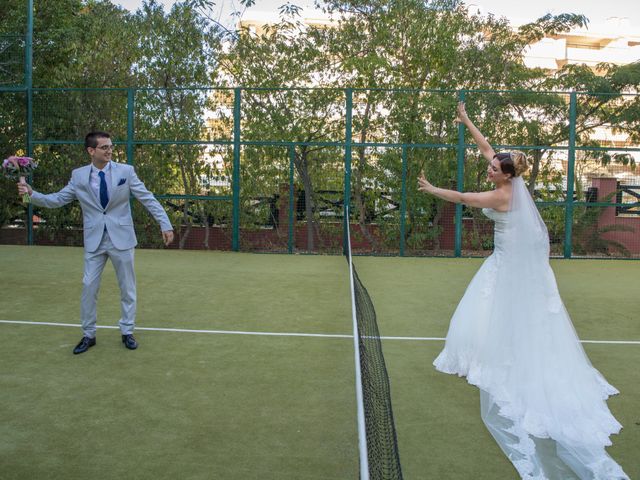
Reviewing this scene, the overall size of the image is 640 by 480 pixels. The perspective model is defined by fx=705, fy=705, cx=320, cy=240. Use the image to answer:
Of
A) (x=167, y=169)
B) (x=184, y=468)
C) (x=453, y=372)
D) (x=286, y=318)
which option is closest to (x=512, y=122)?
(x=167, y=169)

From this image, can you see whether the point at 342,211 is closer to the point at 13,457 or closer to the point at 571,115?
the point at 571,115

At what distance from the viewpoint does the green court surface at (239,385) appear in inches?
157

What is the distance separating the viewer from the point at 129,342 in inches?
254

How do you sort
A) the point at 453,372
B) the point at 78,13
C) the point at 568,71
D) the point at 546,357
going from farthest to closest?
1. the point at 78,13
2. the point at 568,71
3. the point at 453,372
4. the point at 546,357

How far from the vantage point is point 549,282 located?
16.9 feet

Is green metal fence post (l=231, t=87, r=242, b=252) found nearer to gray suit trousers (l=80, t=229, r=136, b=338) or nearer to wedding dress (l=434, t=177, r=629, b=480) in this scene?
gray suit trousers (l=80, t=229, r=136, b=338)

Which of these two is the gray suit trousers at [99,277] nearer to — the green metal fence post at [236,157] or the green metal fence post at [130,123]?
the green metal fence post at [236,157]

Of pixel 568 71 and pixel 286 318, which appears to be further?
pixel 568 71

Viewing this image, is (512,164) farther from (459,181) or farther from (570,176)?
(570,176)

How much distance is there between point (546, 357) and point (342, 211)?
10.4 metres

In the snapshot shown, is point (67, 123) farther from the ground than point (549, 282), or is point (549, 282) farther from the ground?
point (67, 123)

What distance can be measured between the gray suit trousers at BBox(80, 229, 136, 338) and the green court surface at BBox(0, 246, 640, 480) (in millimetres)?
344

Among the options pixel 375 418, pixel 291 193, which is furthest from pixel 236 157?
pixel 375 418

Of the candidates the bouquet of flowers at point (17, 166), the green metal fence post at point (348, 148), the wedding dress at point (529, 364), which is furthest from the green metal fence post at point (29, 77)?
the wedding dress at point (529, 364)
